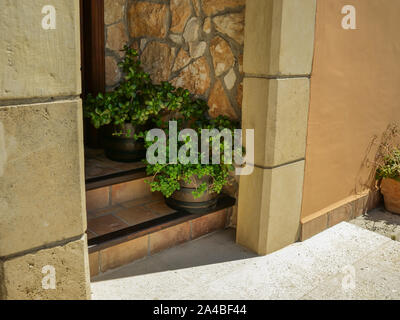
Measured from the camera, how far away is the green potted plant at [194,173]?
315cm

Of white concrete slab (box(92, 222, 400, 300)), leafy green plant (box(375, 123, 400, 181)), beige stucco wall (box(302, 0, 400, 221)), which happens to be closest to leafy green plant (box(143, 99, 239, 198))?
white concrete slab (box(92, 222, 400, 300))

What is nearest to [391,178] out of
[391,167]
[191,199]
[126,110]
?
[391,167]

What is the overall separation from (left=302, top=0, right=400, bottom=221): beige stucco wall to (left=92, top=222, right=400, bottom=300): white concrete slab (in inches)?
17.1

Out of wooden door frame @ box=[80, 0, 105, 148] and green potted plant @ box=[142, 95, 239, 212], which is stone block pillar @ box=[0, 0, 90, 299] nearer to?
green potted plant @ box=[142, 95, 239, 212]

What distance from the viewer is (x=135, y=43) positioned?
4.06 metres

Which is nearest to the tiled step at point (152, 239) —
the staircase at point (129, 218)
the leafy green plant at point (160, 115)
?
the staircase at point (129, 218)

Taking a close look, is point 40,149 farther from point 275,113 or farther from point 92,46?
point 92,46

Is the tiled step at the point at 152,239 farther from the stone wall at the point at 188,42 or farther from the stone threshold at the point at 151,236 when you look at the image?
the stone wall at the point at 188,42

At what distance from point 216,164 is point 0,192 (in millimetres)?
1751

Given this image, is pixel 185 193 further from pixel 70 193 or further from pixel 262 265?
pixel 70 193

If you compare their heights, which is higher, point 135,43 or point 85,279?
point 135,43

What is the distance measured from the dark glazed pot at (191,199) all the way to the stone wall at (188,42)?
0.61m

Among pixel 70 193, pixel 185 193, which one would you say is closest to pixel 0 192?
pixel 70 193
